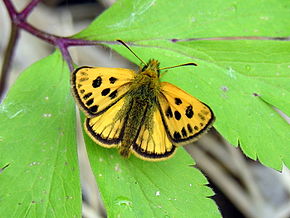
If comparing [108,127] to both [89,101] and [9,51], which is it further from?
[9,51]

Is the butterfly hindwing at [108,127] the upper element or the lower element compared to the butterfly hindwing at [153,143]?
upper

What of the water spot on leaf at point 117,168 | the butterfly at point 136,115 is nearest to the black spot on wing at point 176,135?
the butterfly at point 136,115

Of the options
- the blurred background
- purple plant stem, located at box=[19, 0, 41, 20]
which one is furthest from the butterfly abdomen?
the blurred background

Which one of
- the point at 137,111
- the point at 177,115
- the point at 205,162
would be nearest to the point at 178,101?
the point at 177,115

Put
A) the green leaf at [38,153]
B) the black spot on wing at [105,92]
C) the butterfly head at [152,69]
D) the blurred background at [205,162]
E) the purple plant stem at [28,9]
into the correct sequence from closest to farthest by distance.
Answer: the green leaf at [38,153] → the black spot on wing at [105,92] → the butterfly head at [152,69] → the purple plant stem at [28,9] → the blurred background at [205,162]

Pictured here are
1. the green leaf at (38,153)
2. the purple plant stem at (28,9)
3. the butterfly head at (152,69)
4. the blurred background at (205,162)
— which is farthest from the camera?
the blurred background at (205,162)

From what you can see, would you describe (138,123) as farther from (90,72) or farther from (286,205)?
(286,205)

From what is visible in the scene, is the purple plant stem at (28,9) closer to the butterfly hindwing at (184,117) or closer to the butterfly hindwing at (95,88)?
the butterfly hindwing at (95,88)
